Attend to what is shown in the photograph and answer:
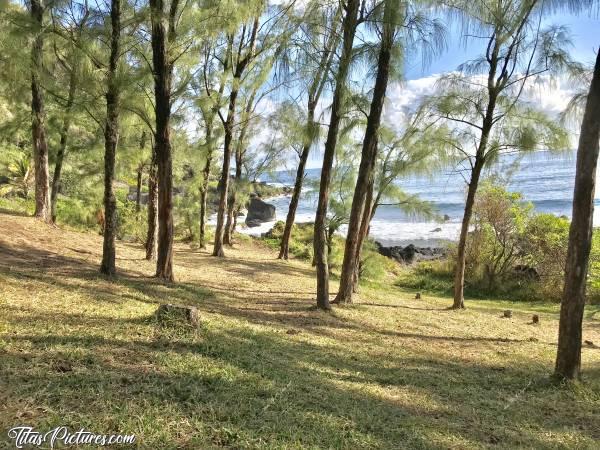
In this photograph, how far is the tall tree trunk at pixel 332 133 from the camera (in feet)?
26.4

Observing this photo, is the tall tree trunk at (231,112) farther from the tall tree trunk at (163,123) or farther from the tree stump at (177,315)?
the tree stump at (177,315)

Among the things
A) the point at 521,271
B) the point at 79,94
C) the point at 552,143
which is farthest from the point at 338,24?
the point at 521,271

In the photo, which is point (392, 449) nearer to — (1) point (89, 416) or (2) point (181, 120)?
(1) point (89, 416)

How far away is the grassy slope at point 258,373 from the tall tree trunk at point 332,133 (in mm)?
613

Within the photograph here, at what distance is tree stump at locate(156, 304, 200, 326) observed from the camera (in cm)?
503

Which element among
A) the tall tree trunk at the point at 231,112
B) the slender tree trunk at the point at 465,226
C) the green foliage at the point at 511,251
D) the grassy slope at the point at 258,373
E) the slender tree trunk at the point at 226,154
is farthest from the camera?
the green foliage at the point at 511,251

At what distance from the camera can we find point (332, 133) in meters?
8.58

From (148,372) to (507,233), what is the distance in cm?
1627

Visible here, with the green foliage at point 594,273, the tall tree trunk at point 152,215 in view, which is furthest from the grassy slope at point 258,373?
the green foliage at point 594,273

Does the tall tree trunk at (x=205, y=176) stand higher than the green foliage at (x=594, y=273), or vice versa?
the tall tree trunk at (x=205, y=176)

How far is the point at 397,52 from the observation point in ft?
27.6

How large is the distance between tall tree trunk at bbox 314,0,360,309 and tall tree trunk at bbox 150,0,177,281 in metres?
2.72

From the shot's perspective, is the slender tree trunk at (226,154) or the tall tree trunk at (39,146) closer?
the tall tree trunk at (39,146)

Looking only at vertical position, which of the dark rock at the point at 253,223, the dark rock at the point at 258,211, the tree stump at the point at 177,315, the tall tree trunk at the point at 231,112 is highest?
the tall tree trunk at the point at 231,112
